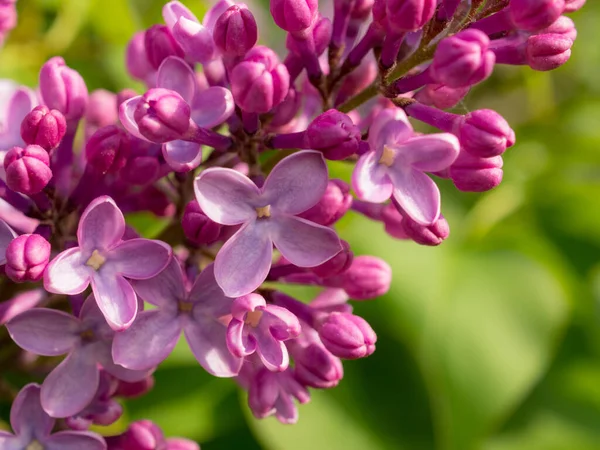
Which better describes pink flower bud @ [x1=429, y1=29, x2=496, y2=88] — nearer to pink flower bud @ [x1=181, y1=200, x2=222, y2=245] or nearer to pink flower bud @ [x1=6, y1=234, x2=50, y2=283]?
pink flower bud @ [x1=181, y1=200, x2=222, y2=245]

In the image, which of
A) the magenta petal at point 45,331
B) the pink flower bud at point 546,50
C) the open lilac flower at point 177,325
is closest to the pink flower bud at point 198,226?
the open lilac flower at point 177,325

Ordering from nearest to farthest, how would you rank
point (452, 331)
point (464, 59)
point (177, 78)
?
point (464, 59) < point (177, 78) < point (452, 331)

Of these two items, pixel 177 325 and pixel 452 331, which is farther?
pixel 452 331

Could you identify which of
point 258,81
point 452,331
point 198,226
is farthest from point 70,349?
point 452,331

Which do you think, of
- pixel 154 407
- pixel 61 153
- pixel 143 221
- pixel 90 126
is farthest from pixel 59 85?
pixel 154 407

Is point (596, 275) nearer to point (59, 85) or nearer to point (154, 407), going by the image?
point (154, 407)

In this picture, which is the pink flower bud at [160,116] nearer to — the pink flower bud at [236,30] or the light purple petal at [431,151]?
the pink flower bud at [236,30]

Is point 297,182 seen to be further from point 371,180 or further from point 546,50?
point 546,50
